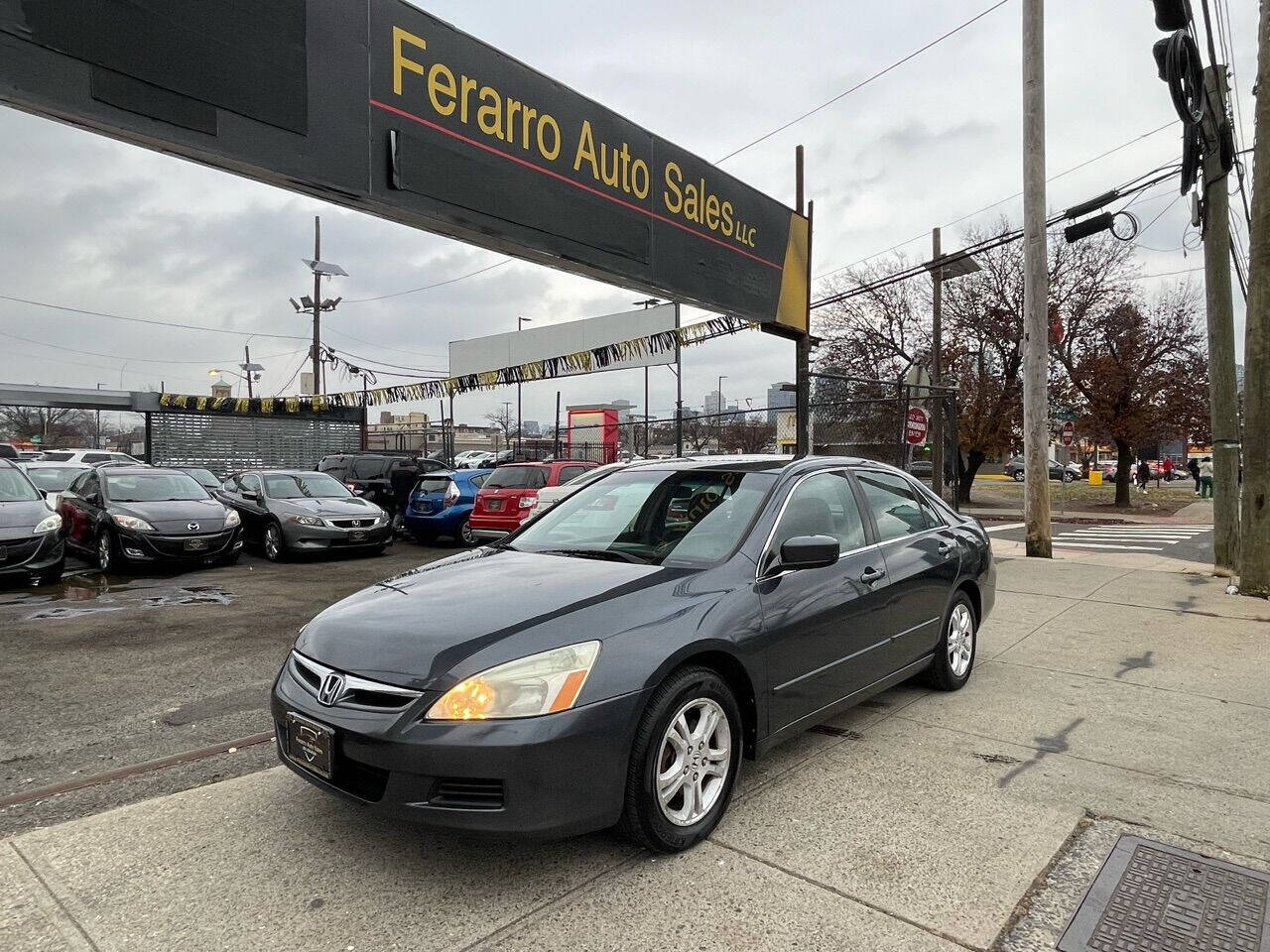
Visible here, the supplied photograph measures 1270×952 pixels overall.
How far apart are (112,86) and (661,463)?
4.18 meters

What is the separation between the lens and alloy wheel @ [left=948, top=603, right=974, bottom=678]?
4.97 metres

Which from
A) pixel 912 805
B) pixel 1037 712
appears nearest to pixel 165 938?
pixel 912 805

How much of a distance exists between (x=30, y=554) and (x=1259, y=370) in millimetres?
13849

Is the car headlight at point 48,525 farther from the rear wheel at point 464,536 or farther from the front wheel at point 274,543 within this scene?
the rear wheel at point 464,536

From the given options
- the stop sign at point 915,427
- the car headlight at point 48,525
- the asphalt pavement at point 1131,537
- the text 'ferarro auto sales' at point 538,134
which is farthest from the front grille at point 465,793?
the asphalt pavement at point 1131,537

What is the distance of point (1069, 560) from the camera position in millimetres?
11719

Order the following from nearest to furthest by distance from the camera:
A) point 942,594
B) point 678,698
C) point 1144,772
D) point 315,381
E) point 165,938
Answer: point 165,938 → point 678,698 → point 1144,772 → point 942,594 → point 315,381

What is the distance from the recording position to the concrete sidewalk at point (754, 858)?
2.44 m

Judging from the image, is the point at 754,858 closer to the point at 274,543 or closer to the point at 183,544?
the point at 183,544

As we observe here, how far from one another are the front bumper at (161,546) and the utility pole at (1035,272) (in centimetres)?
1165

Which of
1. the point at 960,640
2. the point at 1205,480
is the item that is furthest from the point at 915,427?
the point at 1205,480

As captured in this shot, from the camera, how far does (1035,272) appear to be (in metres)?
11.8

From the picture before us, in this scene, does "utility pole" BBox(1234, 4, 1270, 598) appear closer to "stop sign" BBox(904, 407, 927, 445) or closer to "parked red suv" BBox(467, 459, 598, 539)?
"stop sign" BBox(904, 407, 927, 445)

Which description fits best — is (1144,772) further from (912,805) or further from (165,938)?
(165,938)
